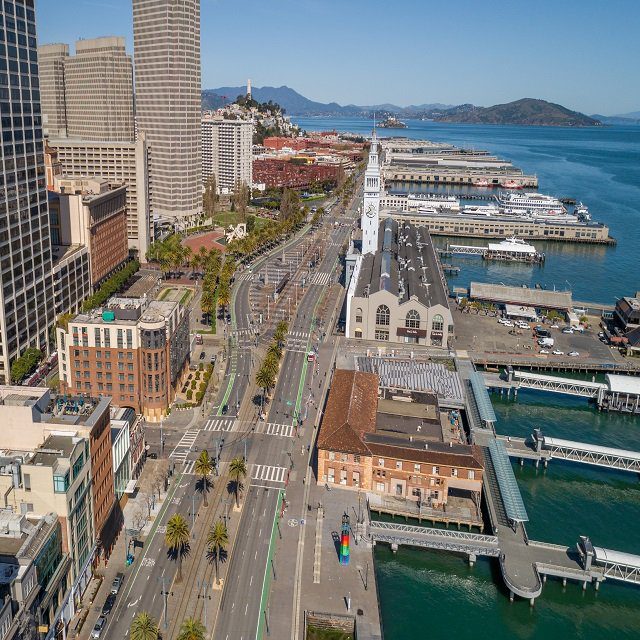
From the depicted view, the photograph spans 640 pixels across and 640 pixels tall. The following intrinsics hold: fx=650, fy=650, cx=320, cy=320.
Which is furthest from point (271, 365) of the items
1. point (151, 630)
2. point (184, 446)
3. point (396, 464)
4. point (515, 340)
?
point (515, 340)

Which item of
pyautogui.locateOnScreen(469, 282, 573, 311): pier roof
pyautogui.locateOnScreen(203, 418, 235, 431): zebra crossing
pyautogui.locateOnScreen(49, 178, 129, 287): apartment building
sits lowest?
pyautogui.locateOnScreen(203, 418, 235, 431): zebra crossing

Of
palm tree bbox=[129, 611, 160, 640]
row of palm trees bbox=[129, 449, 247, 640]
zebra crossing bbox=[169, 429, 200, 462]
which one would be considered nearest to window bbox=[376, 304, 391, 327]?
zebra crossing bbox=[169, 429, 200, 462]

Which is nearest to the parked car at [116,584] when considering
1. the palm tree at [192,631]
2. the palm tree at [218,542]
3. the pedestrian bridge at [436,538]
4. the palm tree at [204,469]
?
the palm tree at [218,542]

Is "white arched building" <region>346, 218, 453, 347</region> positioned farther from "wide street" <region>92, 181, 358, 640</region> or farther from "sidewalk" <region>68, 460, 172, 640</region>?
"sidewalk" <region>68, 460, 172, 640</region>

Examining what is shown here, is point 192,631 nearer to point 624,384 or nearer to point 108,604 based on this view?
point 108,604

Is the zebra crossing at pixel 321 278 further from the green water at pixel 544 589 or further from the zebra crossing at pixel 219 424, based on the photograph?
the green water at pixel 544 589

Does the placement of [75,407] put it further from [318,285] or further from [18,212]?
[318,285]
